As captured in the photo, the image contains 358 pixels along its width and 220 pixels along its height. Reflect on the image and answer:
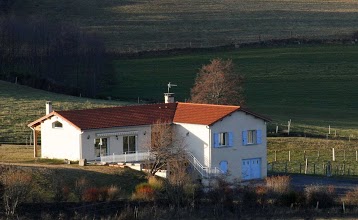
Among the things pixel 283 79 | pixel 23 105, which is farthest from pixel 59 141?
pixel 283 79

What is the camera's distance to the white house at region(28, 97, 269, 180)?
190ft

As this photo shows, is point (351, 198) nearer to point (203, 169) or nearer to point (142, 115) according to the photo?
point (203, 169)

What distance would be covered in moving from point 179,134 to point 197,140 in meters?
1.22

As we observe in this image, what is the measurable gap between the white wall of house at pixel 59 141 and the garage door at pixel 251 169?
8213 millimetres

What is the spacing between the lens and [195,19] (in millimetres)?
120750

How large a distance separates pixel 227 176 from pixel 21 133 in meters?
15.6

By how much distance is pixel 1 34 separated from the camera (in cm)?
9612

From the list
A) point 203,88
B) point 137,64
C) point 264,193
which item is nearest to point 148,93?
point 137,64

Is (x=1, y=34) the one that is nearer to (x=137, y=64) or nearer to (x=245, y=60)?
(x=137, y=64)

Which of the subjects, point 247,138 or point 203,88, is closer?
point 247,138

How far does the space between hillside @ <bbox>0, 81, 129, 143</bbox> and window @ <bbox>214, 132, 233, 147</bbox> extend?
12926 millimetres

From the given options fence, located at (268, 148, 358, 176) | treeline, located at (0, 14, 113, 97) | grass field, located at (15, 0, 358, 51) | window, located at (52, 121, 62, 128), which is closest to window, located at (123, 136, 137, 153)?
window, located at (52, 121, 62, 128)

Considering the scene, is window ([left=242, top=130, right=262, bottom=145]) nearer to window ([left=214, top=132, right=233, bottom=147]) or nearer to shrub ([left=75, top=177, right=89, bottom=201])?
window ([left=214, top=132, right=233, bottom=147])

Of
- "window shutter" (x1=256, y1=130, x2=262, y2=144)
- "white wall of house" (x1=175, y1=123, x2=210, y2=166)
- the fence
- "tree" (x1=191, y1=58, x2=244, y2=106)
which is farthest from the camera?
"tree" (x1=191, y1=58, x2=244, y2=106)
